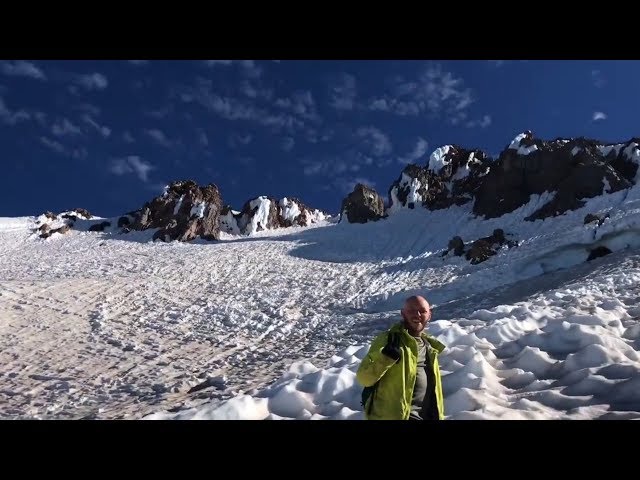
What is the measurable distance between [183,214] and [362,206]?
59.4 ft

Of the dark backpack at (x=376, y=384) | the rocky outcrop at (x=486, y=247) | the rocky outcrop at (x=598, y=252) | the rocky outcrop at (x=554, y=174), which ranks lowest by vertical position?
the dark backpack at (x=376, y=384)

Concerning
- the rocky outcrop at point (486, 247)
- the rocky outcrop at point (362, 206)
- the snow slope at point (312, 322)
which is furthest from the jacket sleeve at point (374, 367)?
the rocky outcrop at point (362, 206)

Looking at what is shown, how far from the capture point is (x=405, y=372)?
4.02 m

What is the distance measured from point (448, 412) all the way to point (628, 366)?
2.47 m

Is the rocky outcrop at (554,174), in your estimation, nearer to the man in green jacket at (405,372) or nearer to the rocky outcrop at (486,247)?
the rocky outcrop at (486,247)

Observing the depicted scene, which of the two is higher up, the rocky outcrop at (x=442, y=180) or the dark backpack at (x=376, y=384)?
the rocky outcrop at (x=442, y=180)

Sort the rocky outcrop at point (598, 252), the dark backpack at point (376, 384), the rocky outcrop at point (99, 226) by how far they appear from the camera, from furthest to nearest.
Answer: the rocky outcrop at point (99, 226) < the rocky outcrop at point (598, 252) < the dark backpack at point (376, 384)

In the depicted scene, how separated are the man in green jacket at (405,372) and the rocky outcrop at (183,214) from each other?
4190 centimetres

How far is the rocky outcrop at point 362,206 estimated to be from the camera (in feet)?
158

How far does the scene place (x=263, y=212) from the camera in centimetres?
5400
